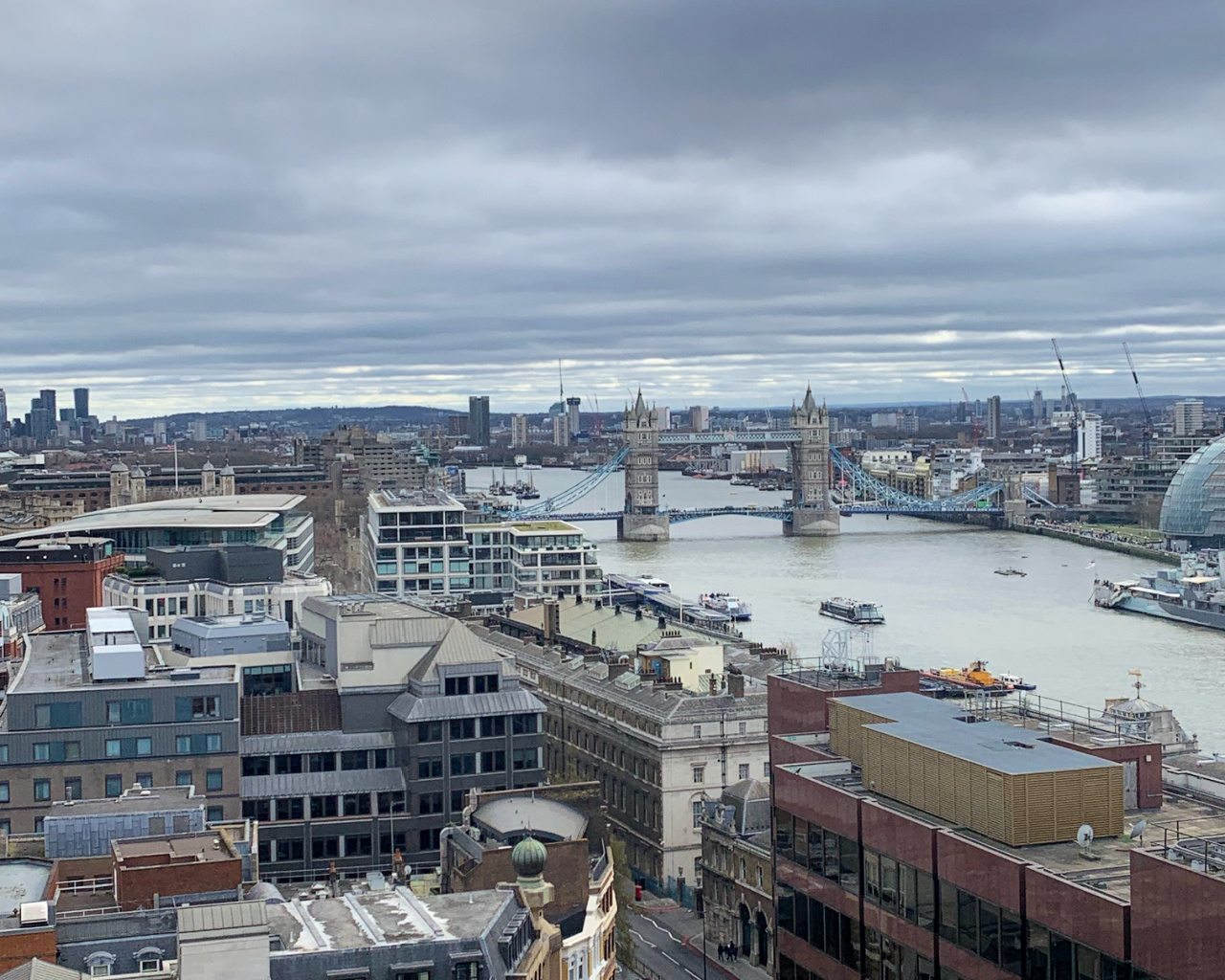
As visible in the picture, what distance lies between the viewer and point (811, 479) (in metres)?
107

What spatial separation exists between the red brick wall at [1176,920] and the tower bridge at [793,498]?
266ft

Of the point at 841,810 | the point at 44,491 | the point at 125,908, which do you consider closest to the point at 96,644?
the point at 125,908

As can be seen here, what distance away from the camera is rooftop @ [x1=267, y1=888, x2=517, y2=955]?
1251 centimetres

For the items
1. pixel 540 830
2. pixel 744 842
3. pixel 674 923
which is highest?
pixel 540 830

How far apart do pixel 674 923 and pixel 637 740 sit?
3.08 m

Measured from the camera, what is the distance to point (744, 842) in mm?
21906

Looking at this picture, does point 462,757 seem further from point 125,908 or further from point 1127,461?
point 1127,461

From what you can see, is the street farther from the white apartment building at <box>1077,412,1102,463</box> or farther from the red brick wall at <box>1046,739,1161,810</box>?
the white apartment building at <box>1077,412,1102,463</box>

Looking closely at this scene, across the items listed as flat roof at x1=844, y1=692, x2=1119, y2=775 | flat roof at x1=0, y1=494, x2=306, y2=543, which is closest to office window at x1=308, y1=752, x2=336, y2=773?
flat roof at x1=844, y1=692, x2=1119, y2=775

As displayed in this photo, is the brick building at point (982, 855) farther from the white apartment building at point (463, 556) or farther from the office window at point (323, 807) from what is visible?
the white apartment building at point (463, 556)

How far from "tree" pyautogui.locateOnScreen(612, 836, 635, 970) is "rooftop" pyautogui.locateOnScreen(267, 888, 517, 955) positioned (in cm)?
506

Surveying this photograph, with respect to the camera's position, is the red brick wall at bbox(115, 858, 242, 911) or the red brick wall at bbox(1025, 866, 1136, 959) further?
the red brick wall at bbox(115, 858, 242, 911)

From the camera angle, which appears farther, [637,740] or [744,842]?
[637,740]

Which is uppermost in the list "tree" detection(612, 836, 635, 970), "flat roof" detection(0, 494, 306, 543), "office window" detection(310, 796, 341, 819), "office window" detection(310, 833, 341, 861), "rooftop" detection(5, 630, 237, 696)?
"flat roof" detection(0, 494, 306, 543)
